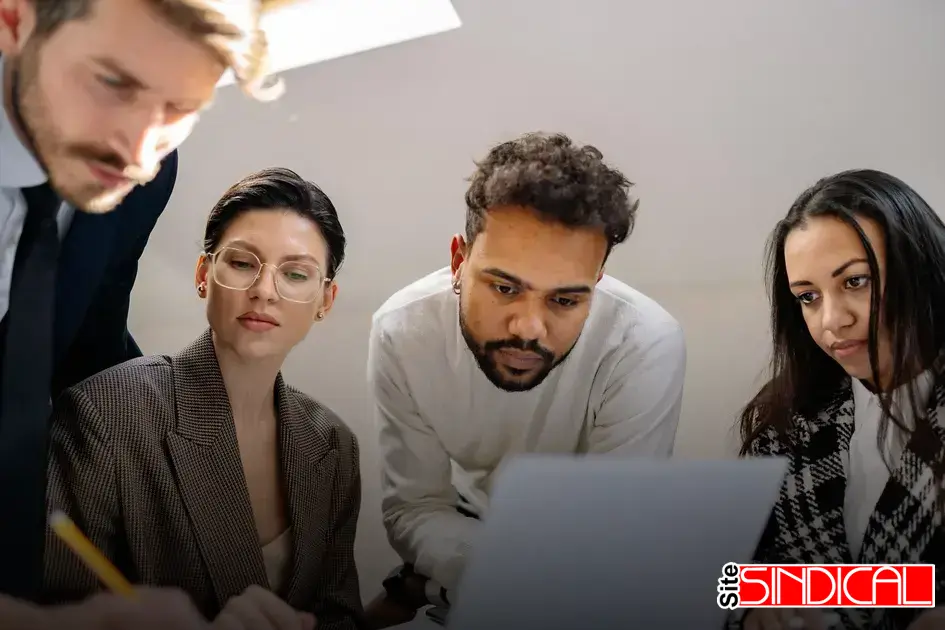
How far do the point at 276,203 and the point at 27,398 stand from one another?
14.9 inches

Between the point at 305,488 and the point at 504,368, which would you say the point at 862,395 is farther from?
the point at 305,488

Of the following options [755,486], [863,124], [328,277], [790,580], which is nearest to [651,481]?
[755,486]

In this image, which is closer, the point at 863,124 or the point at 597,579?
the point at 597,579

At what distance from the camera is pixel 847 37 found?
120 centimetres

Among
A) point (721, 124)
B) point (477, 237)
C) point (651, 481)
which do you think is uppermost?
point (721, 124)

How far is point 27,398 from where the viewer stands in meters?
0.99

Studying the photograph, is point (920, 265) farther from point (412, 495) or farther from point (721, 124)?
point (412, 495)

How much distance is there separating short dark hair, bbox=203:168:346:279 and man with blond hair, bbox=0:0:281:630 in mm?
107

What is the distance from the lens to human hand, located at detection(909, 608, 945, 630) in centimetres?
106

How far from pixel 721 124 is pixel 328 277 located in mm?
595

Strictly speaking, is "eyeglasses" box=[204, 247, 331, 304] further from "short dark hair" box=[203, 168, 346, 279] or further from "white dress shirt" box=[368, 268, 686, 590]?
"white dress shirt" box=[368, 268, 686, 590]

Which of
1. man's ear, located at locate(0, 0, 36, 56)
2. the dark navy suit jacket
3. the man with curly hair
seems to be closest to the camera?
man's ear, located at locate(0, 0, 36, 56)

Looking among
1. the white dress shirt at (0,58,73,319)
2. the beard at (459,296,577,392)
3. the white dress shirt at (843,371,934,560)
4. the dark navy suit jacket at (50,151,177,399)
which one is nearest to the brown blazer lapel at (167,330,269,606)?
the dark navy suit jacket at (50,151,177,399)

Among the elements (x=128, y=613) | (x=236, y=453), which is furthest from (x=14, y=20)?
(x=128, y=613)
